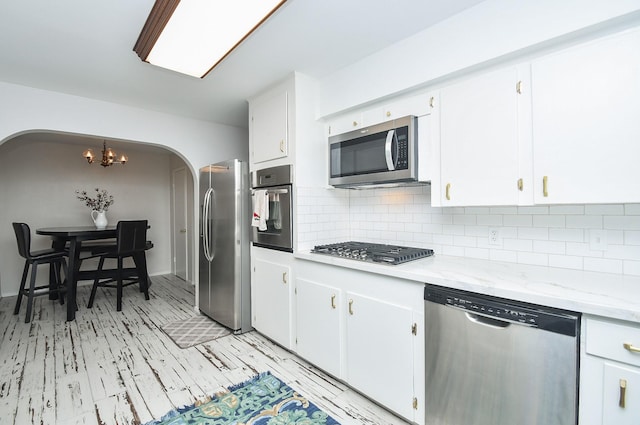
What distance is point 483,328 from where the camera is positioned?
4.43ft

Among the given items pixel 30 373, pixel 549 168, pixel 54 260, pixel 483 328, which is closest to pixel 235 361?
pixel 30 373

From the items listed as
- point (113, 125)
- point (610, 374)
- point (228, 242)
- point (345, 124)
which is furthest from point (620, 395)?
point (113, 125)

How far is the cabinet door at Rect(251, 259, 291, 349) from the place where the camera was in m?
2.53

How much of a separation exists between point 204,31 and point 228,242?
1.91 metres

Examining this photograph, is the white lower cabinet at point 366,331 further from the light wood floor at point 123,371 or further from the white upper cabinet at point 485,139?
the white upper cabinet at point 485,139

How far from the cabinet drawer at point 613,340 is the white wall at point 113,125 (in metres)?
3.74

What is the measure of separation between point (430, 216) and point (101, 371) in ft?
9.21

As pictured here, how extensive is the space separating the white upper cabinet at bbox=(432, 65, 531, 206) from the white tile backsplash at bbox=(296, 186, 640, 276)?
0.34 metres

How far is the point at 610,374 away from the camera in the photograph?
1.07m

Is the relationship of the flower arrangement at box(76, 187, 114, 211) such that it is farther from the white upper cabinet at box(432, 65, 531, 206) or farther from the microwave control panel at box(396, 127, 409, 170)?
the white upper cabinet at box(432, 65, 531, 206)

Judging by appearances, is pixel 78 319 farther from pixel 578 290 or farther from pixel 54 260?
pixel 578 290

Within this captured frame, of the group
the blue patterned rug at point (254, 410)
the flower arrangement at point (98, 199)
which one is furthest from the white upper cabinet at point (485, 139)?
the flower arrangement at point (98, 199)

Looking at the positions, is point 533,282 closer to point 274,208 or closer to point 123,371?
point 274,208

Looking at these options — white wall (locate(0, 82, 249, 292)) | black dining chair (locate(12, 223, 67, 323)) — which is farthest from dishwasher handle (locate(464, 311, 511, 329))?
black dining chair (locate(12, 223, 67, 323))
